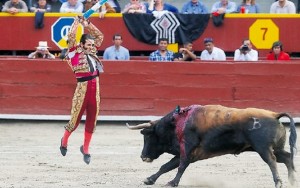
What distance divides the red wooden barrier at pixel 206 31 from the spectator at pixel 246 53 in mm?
329

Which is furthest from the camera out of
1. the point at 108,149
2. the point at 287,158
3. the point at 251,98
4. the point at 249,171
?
the point at 251,98

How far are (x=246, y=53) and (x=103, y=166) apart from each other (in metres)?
4.20

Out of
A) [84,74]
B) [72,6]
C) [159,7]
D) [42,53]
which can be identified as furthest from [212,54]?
[84,74]

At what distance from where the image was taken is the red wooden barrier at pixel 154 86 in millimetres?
13289

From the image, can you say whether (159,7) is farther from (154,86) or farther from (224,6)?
(154,86)

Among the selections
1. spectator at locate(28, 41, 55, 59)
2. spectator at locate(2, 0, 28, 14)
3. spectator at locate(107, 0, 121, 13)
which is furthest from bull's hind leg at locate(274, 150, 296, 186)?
spectator at locate(2, 0, 28, 14)

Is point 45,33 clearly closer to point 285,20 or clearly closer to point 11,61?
point 11,61

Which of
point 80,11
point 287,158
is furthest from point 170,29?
point 287,158

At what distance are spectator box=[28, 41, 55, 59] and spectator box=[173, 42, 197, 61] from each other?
1.78 m

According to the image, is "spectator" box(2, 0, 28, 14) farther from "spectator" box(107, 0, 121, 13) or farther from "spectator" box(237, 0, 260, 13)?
"spectator" box(237, 0, 260, 13)

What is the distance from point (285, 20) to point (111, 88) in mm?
2604

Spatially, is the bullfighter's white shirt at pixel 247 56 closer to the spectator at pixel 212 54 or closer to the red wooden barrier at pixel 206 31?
the spectator at pixel 212 54

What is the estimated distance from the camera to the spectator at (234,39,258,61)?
526 inches

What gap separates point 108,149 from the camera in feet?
36.7
